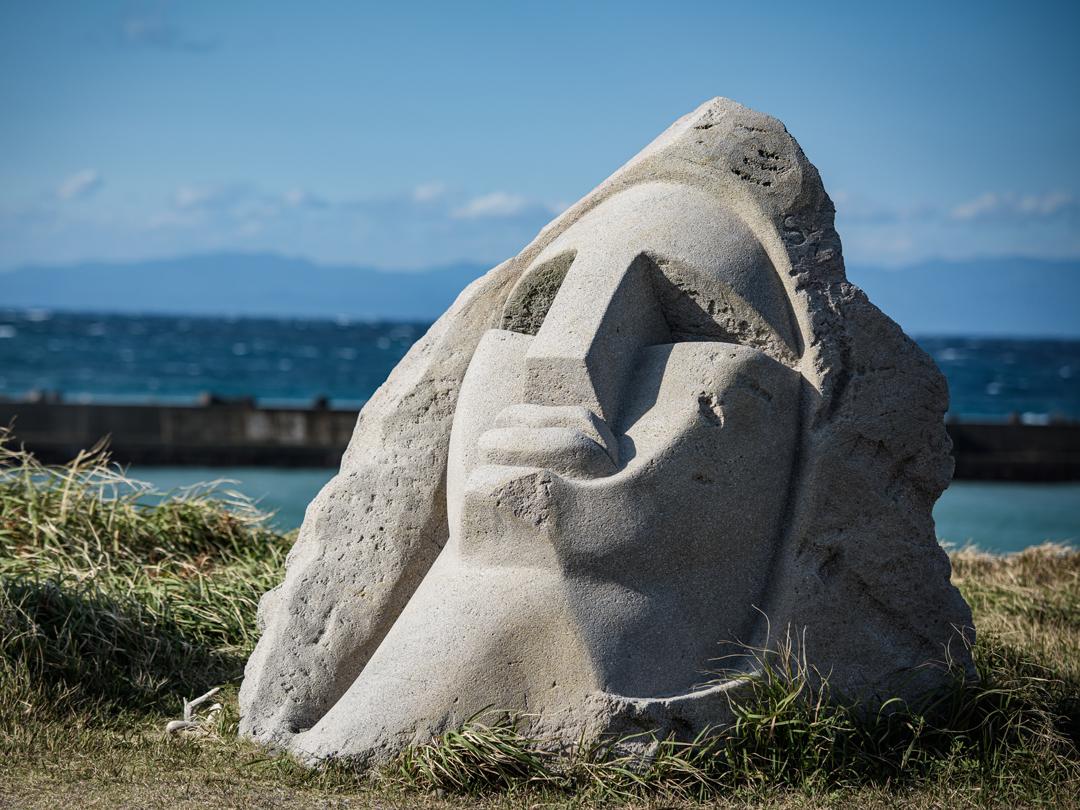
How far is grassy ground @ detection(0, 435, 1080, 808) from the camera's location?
12.7 feet

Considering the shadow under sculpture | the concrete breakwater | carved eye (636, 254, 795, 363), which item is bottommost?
the concrete breakwater

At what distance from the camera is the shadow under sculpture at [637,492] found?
3957 millimetres

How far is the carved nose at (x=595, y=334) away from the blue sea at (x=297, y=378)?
8.27m

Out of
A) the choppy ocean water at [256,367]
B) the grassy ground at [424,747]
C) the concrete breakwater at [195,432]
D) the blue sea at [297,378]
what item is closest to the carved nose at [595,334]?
the grassy ground at [424,747]

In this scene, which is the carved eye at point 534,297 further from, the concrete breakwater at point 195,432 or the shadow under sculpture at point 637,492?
the concrete breakwater at point 195,432

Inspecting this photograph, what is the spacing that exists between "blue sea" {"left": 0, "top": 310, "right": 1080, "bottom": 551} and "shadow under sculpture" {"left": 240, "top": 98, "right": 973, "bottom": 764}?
307 inches

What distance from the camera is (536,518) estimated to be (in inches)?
154

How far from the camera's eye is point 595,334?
13.5 ft

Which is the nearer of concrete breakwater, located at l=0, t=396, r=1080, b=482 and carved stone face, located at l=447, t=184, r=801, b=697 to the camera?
carved stone face, located at l=447, t=184, r=801, b=697

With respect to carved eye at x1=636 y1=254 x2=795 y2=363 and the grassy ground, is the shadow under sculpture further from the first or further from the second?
the grassy ground

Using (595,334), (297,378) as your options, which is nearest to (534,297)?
(595,334)

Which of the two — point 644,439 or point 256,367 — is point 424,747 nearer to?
point 644,439

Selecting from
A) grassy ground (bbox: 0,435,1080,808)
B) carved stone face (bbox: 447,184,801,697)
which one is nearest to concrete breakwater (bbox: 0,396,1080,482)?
grassy ground (bbox: 0,435,1080,808)

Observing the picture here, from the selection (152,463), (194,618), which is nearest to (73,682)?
(194,618)
